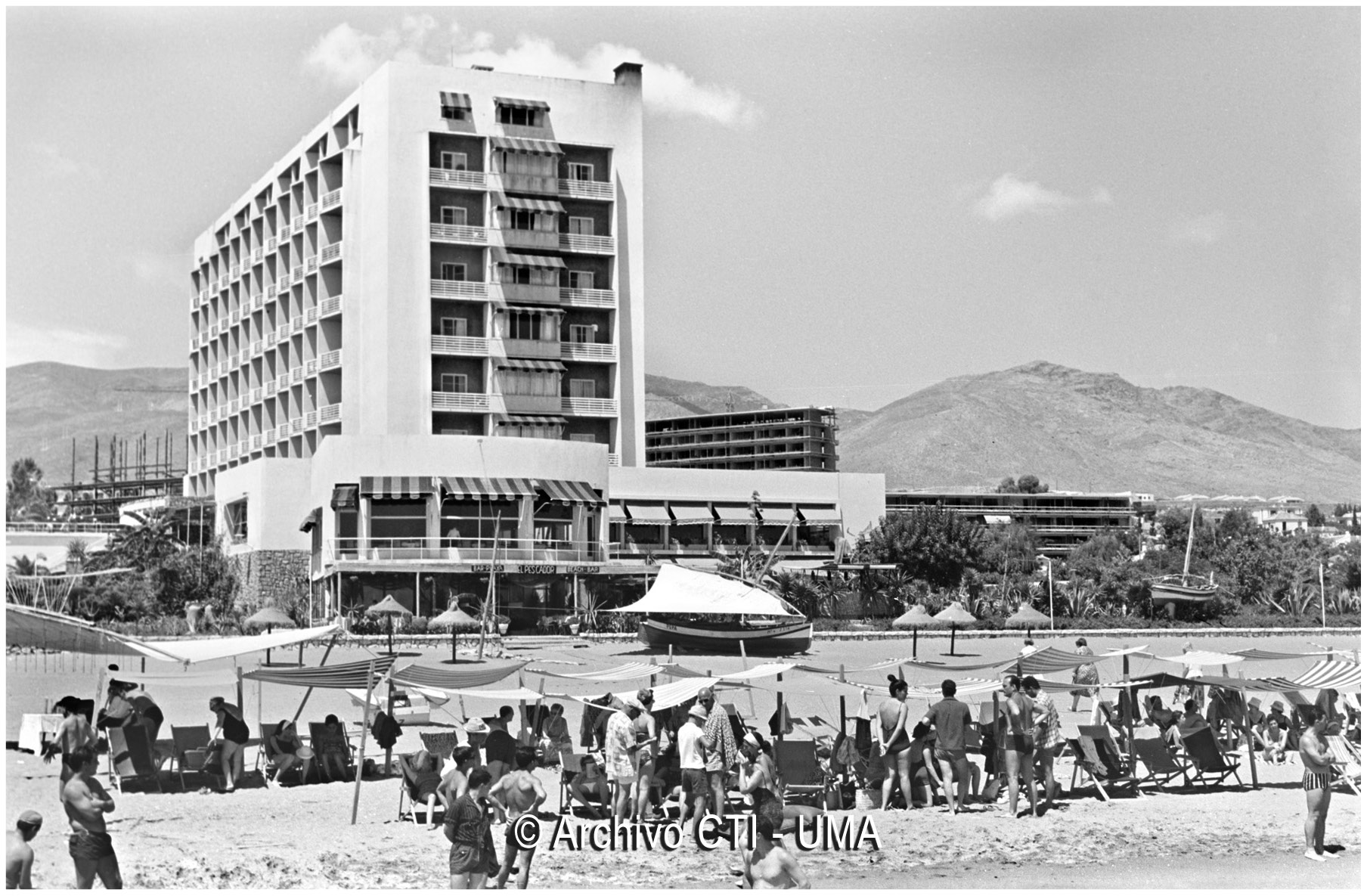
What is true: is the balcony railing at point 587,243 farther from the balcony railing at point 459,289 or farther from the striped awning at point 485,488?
the striped awning at point 485,488

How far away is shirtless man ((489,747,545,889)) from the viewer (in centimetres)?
1870

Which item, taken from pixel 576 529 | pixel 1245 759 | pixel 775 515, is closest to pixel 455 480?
pixel 576 529

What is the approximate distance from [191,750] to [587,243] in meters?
62.6

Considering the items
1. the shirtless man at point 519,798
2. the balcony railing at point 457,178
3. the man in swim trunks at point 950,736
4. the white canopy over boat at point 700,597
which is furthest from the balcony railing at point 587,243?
the shirtless man at point 519,798

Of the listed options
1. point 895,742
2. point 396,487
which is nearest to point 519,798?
point 895,742

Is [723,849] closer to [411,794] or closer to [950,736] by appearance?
[950,736]

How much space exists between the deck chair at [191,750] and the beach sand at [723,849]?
16.9 inches

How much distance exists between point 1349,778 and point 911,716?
8427mm

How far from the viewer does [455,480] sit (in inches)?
2721

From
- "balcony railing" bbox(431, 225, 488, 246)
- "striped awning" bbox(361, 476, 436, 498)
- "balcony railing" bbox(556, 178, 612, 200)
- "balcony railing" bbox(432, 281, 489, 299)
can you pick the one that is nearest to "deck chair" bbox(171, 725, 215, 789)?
"striped awning" bbox(361, 476, 436, 498)

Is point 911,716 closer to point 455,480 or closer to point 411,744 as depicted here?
point 411,744

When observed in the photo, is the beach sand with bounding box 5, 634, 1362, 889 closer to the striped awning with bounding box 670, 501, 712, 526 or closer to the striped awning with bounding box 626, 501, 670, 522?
the striped awning with bounding box 626, 501, 670, 522

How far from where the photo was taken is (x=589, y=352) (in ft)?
278

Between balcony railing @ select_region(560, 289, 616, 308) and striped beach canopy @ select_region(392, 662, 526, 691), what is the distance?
200 feet
